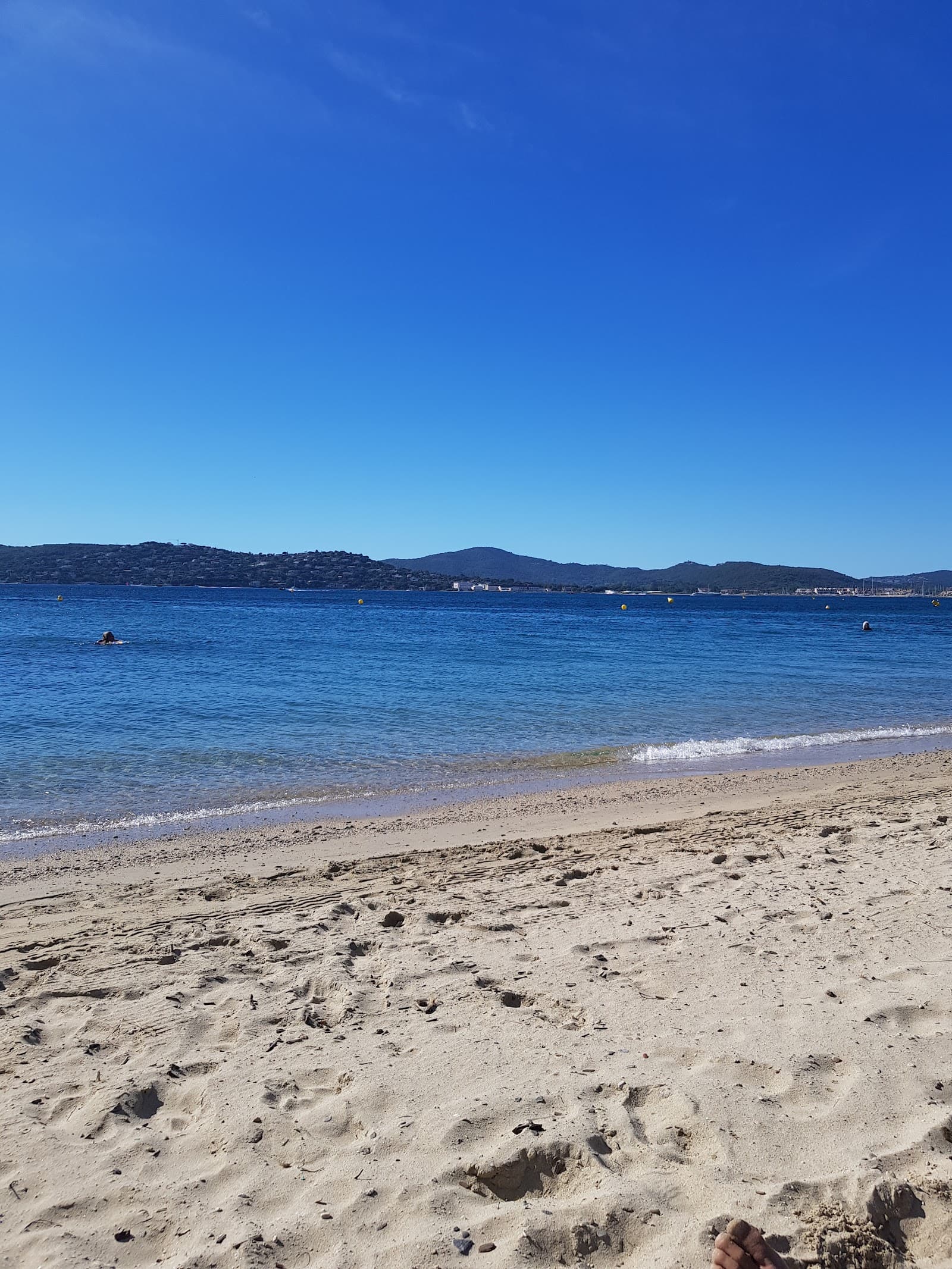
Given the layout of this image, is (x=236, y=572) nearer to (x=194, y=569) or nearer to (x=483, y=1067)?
(x=194, y=569)

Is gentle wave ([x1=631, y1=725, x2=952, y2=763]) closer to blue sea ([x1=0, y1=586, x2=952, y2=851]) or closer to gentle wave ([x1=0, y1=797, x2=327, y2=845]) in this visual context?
blue sea ([x1=0, y1=586, x2=952, y2=851])

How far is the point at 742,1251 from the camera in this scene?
8.55 feet

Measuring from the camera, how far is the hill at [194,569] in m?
130

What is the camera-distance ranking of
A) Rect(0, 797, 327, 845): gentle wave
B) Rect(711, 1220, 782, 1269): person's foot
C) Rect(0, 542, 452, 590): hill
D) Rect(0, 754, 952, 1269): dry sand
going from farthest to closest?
Rect(0, 542, 452, 590): hill
Rect(0, 797, 327, 845): gentle wave
Rect(0, 754, 952, 1269): dry sand
Rect(711, 1220, 782, 1269): person's foot

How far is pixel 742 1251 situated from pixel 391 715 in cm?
1453

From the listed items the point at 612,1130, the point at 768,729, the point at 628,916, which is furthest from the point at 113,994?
the point at 768,729

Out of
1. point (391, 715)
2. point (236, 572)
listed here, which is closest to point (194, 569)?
point (236, 572)

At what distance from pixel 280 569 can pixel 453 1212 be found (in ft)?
505

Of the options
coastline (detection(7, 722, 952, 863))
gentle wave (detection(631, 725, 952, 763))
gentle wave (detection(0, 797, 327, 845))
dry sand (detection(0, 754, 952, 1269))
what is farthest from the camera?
gentle wave (detection(631, 725, 952, 763))

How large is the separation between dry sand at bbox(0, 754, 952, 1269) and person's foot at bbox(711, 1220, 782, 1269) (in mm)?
74

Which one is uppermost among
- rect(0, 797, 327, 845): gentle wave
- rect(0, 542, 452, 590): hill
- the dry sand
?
rect(0, 542, 452, 590): hill

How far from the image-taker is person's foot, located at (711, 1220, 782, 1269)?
2.56 meters

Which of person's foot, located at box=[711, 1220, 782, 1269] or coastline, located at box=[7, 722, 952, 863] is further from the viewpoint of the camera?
coastline, located at box=[7, 722, 952, 863]

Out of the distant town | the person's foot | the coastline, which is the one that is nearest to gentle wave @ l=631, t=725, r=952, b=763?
the coastline
